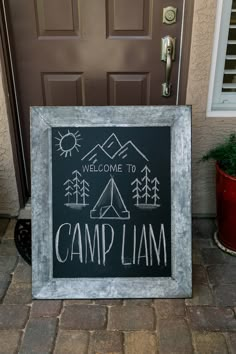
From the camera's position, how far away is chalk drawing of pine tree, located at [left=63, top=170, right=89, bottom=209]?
2.15 metres

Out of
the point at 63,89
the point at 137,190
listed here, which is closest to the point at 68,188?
the point at 137,190

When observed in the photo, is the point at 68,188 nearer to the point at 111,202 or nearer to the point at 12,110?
the point at 111,202

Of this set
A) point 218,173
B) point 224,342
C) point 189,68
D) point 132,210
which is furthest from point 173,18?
point 224,342

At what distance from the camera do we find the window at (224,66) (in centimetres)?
227

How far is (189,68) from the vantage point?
2.39 metres

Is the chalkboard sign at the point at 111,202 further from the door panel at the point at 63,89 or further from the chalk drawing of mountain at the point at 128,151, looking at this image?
the door panel at the point at 63,89

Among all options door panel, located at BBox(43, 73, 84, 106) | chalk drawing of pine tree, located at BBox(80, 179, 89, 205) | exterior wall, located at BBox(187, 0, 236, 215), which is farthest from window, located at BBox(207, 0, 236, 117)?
chalk drawing of pine tree, located at BBox(80, 179, 89, 205)

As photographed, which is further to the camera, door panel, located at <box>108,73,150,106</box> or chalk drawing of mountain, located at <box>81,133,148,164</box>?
door panel, located at <box>108,73,150,106</box>

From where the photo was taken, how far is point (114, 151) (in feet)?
6.98

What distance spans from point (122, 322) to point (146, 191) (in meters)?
0.74

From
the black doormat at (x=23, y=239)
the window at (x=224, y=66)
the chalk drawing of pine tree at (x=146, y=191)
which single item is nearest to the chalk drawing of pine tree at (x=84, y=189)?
the chalk drawing of pine tree at (x=146, y=191)

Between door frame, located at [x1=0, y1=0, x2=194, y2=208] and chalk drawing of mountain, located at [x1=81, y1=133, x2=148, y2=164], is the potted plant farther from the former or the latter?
chalk drawing of mountain, located at [x1=81, y1=133, x2=148, y2=164]

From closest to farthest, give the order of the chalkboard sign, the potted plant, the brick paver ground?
1. the brick paver ground
2. the chalkboard sign
3. the potted plant

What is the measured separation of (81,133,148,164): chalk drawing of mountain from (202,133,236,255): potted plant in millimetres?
599
